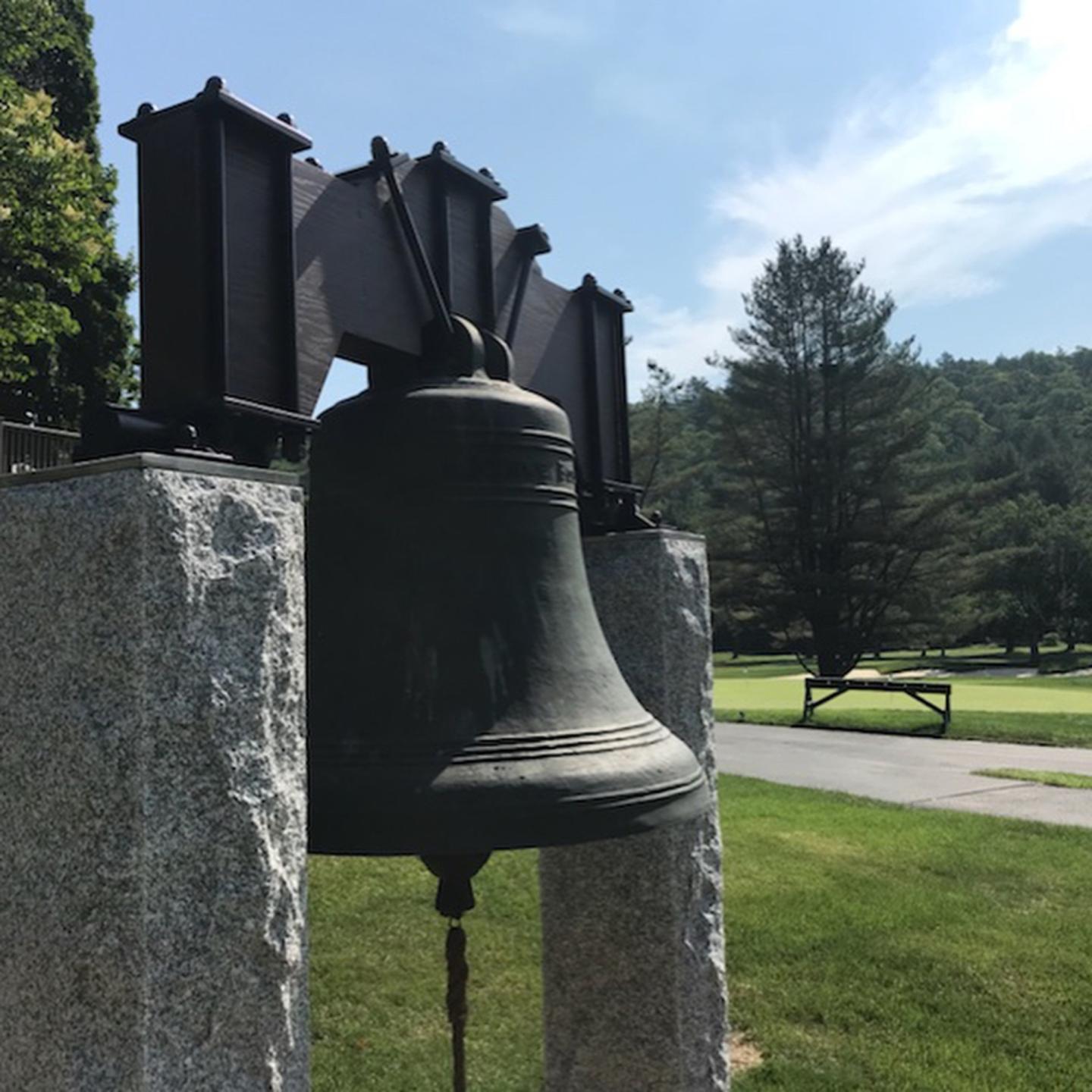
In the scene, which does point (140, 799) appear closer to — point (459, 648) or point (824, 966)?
point (459, 648)

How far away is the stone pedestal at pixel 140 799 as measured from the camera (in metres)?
1.61

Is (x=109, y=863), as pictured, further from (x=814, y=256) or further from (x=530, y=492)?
(x=814, y=256)

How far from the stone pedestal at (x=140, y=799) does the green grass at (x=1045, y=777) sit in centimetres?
1133

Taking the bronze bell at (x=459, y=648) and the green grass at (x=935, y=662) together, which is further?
the green grass at (x=935, y=662)

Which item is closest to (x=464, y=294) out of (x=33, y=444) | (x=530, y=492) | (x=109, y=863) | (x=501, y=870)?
(x=530, y=492)

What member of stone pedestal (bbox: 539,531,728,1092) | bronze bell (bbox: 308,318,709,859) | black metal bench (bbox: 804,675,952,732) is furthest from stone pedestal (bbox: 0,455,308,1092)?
black metal bench (bbox: 804,675,952,732)

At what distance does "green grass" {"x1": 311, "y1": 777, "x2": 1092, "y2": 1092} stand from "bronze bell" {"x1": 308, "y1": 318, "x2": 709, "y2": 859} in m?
2.64

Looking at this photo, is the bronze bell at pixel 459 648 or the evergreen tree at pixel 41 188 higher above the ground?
the evergreen tree at pixel 41 188

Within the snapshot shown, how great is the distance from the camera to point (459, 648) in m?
2.20

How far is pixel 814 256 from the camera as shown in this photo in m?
32.4

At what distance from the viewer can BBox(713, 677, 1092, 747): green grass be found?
16031mm

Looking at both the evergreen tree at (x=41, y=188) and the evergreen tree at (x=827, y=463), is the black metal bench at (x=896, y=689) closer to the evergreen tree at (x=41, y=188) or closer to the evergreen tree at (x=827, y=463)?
the evergreen tree at (x=827, y=463)

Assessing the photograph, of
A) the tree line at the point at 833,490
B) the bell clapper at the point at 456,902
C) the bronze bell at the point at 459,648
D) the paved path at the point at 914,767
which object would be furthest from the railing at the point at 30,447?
the tree line at the point at 833,490

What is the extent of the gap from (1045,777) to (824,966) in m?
7.52
